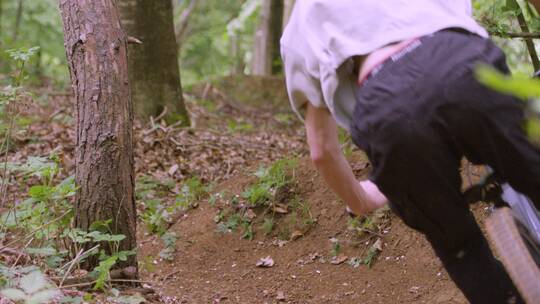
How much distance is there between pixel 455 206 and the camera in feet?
7.16

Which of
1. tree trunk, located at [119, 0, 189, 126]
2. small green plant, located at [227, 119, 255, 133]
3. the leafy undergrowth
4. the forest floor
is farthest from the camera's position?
small green plant, located at [227, 119, 255, 133]

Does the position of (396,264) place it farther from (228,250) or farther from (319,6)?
(319,6)

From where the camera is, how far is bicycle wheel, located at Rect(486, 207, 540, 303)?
2.19 meters

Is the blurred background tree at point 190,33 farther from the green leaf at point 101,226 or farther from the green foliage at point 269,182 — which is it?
the green leaf at point 101,226

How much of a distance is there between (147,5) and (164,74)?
2.62ft

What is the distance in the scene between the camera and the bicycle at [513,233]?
2.20m

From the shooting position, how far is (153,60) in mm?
7770

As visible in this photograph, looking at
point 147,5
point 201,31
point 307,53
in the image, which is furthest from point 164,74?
point 201,31

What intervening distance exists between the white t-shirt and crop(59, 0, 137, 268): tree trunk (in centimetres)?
181

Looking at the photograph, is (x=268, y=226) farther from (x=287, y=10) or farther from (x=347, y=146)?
(x=287, y=10)

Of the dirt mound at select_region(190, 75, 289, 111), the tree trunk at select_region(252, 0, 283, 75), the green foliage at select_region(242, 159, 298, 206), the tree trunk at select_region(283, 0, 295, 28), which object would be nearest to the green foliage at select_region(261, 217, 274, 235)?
the green foliage at select_region(242, 159, 298, 206)

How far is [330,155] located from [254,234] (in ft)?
9.43

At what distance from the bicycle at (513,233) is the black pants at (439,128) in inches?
7.8

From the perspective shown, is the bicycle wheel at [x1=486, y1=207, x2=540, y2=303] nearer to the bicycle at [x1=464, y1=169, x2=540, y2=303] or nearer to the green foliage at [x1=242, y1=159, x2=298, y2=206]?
the bicycle at [x1=464, y1=169, x2=540, y2=303]
